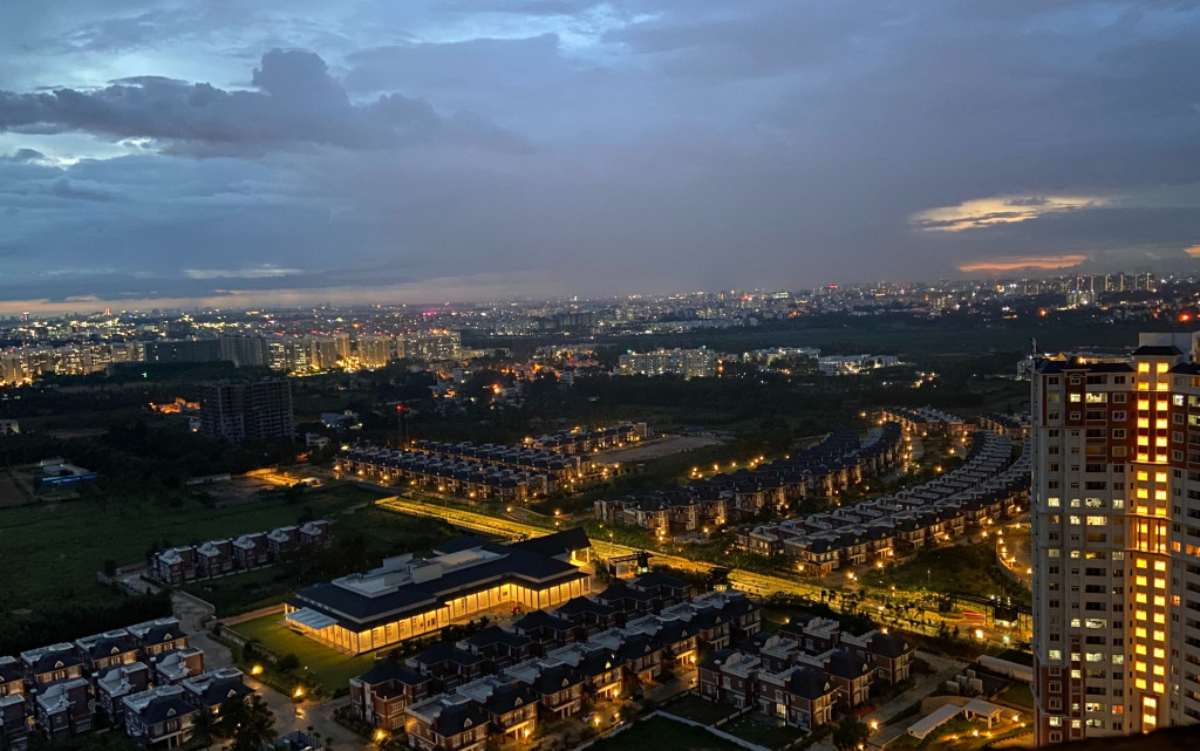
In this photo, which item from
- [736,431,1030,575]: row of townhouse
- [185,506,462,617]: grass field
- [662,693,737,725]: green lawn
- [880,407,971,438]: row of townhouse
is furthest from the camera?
[880,407,971,438]: row of townhouse

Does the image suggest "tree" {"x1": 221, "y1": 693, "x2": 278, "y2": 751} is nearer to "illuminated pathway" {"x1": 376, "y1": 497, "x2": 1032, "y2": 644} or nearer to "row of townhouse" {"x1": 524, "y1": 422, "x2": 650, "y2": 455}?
"illuminated pathway" {"x1": 376, "y1": 497, "x2": 1032, "y2": 644}

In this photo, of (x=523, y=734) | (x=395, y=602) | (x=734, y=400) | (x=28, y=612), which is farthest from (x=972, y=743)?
(x=734, y=400)

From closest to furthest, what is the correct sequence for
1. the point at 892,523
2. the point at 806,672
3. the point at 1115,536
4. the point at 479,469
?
1. the point at 1115,536
2. the point at 806,672
3. the point at 892,523
4. the point at 479,469

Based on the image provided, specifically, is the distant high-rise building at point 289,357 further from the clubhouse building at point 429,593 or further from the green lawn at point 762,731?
the green lawn at point 762,731

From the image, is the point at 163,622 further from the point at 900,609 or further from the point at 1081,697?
the point at 1081,697

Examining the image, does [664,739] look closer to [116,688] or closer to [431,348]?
[116,688]

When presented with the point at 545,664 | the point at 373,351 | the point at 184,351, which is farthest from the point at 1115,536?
the point at 184,351

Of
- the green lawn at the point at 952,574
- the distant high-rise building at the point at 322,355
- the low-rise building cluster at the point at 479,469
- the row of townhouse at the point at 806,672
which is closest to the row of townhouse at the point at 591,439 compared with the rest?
the low-rise building cluster at the point at 479,469

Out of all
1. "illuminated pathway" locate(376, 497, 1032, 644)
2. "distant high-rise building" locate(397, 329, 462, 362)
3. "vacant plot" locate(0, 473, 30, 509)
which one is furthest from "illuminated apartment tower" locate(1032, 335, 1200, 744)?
"distant high-rise building" locate(397, 329, 462, 362)
